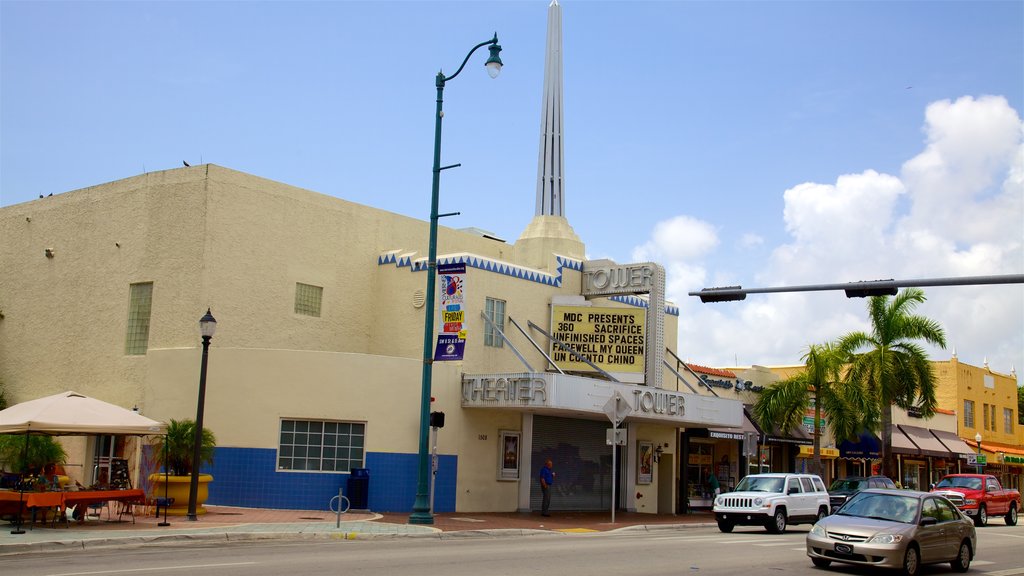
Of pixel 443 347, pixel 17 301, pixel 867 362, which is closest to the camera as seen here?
pixel 443 347

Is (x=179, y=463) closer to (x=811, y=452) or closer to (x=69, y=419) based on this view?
(x=69, y=419)

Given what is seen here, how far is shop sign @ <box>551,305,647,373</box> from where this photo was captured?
32250 millimetres

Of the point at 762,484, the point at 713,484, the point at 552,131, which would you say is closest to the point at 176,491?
the point at 762,484

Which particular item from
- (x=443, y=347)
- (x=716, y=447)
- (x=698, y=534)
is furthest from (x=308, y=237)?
(x=716, y=447)

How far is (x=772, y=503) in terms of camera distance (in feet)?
81.1

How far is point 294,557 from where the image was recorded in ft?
49.0

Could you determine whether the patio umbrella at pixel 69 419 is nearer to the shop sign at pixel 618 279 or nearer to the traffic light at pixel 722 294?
the traffic light at pixel 722 294

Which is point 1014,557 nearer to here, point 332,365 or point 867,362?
point 332,365

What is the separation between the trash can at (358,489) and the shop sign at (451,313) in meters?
3.86

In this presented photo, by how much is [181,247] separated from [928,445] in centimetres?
3799

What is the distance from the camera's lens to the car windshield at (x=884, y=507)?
15.9 m

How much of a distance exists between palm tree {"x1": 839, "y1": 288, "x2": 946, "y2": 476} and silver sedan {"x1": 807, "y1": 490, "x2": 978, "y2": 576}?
72.4 feet

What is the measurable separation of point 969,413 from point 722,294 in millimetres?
41766

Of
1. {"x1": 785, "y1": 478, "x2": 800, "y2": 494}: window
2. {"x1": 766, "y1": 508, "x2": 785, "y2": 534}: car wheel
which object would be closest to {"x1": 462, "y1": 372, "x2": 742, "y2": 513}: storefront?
{"x1": 766, "y1": 508, "x2": 785, "y2": 534}: car wheel
